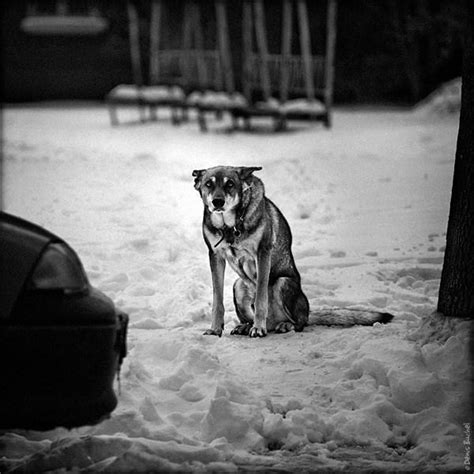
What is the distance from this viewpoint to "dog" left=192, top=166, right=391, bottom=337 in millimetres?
4797

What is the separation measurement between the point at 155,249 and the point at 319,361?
2593 mm

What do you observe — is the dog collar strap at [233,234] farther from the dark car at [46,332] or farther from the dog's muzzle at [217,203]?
the dark car at [46,332]

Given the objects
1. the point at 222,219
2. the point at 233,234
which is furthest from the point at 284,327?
the point at 222,219

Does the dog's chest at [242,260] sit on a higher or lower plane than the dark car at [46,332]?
lower

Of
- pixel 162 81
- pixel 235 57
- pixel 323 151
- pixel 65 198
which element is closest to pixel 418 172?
pixel 323 151

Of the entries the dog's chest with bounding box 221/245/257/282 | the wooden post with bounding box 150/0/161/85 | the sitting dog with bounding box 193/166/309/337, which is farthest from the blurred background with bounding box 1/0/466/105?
the dog's chest with bounding box 221/245/257/282

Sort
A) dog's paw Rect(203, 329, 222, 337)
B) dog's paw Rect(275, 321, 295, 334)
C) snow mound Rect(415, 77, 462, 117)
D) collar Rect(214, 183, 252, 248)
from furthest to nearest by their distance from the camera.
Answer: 1. snow mound Rect(415, 77, 462, 117)
2. dog's paw Rect(275, 321, 295, 334)
3. dog's paw Rect(203, 329, 222, 337)
4. collar Rect(214, 183, 252, 248)

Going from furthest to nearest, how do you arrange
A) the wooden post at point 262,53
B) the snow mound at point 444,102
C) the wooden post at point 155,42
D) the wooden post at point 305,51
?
the wooden post at point 155,42 → the snow mound at point 444,102 → the wooden post at point 262,53 → the wooden post at point 305,51

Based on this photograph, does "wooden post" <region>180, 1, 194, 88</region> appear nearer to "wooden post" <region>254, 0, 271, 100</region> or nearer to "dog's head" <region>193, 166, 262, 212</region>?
"wooden post" <region>254, 0, 271, 100</region>

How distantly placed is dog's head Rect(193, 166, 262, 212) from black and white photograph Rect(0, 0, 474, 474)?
1cm

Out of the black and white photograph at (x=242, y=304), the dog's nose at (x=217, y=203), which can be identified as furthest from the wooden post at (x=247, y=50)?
the dog's nose at (x=217, y=203)

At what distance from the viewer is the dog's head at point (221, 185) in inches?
185

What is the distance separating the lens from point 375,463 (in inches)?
133

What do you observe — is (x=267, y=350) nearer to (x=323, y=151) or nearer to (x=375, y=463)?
(x=375, y=463)
